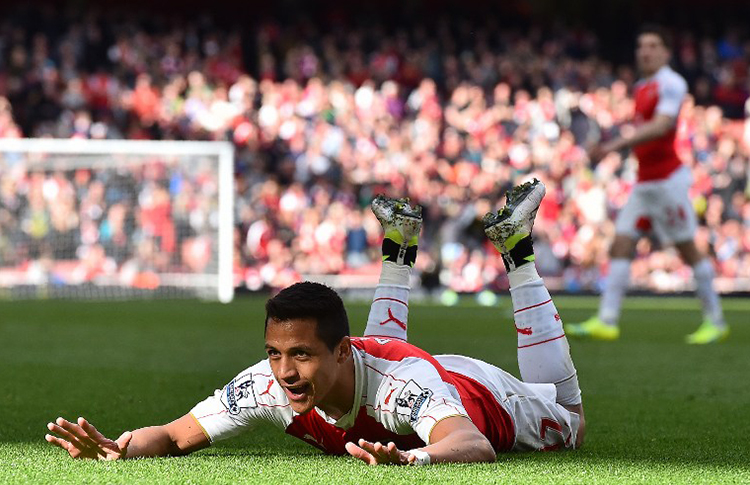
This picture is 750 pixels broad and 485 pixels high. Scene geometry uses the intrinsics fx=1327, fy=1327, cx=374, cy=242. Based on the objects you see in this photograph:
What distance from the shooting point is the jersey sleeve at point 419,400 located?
3.96m

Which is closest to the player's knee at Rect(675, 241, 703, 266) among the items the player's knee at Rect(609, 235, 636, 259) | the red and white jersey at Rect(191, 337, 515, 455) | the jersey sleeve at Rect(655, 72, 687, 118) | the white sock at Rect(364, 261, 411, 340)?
the player's knee at Rect(609, 235, 636, 259)

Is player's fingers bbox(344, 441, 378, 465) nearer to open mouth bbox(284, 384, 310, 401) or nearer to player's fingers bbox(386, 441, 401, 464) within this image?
player's fingers bbox(386, 441, 401, 464)

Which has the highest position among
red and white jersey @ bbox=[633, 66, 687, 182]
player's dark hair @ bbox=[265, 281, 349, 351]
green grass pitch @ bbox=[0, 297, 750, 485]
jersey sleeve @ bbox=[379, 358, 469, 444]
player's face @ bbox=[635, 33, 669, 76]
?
player's face @ bbox=[635, 33, 669, 76]

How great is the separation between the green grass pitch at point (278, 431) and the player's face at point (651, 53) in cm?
213

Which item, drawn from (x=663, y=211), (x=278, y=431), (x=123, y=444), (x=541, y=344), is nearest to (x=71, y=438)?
(x=123, y=444)

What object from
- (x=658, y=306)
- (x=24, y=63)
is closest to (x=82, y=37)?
(x=24, y=63)

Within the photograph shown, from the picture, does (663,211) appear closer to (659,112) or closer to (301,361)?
(659,112)

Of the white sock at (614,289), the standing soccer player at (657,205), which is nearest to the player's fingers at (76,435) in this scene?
the standing soccer player at (657,205)

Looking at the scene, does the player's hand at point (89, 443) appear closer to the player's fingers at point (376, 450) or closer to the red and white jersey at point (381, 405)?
the red and white jersey at point (381, 405)

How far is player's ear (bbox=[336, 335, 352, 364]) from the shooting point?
4023 millimetres

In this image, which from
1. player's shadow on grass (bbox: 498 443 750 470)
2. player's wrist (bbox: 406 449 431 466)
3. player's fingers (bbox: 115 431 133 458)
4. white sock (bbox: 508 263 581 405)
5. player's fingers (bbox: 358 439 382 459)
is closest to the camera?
player's fingers (bbox: 358 439 382 459)

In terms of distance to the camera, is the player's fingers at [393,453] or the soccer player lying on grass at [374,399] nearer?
the player's fingers at [393,453]

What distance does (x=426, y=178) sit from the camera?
2086 cm

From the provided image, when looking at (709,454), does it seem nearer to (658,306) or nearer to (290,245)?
(658,306)
